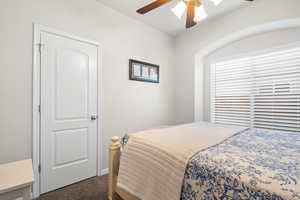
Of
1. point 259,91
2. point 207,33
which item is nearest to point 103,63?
point 207,33

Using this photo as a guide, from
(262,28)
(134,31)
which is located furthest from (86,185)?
(262,28)

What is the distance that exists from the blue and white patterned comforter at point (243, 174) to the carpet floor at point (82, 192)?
1092mm

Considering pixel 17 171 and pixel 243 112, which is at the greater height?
pixel 243 112

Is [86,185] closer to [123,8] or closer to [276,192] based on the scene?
[276,192]

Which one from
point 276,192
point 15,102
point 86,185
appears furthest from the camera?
point 86,185

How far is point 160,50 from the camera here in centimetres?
331

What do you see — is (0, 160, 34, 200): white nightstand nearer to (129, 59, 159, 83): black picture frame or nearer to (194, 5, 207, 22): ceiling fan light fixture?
(129, 59, 159, 83): black picture frame

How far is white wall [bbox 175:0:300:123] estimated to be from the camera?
2.17 metres

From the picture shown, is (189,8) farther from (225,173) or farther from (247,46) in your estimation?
(225,173)

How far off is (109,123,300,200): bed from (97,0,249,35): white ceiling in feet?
7.01

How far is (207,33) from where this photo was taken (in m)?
2.93

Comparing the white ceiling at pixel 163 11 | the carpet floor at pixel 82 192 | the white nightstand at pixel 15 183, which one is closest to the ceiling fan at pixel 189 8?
the white ceiling at pixel 163 11

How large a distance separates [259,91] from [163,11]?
2.18m

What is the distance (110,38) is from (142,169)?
2117 mm
